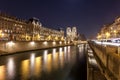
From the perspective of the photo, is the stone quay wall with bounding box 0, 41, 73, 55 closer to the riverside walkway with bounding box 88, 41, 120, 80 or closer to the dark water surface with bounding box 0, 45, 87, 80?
the dark water surface with bounding box 0, 45, 87, 80

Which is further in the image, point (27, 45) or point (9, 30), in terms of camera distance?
point (9, 30)

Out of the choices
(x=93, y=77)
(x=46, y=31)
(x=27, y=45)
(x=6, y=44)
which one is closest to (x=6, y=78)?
(x=93, y=77)

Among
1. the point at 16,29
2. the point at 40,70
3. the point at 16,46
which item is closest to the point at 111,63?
the point at 40,70

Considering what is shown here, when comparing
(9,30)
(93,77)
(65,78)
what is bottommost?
(65,78)

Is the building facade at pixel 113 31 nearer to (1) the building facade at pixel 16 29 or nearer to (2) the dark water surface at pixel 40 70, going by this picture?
(1) the building facade at pixel 16 29

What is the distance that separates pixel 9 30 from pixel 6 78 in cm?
8416

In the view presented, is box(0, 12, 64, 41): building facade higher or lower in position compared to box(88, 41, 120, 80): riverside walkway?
higher

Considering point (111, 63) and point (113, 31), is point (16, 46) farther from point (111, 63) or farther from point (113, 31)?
point (113, 31)

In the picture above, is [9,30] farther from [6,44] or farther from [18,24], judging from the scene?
[6,44]

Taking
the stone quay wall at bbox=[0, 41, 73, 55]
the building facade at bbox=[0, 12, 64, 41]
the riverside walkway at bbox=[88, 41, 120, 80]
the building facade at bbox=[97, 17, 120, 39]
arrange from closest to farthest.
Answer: the riverside walkway at bbox=[88, 41, 120, 80] → the stone quay wall at bbox=[0, 41, 73, 55] → the building facade at bbox=[97, 17, 120, 39] → the building facade at bbox=[0, 12, 64, 41]

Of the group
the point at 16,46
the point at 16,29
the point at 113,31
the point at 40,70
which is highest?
the point at 16,29

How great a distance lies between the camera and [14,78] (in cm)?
2042

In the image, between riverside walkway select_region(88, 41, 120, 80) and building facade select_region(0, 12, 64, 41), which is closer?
riverside walkway select_region(88, 41, 120, 80)

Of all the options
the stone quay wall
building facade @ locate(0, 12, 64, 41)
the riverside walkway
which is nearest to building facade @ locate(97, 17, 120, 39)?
the stone quay wall
